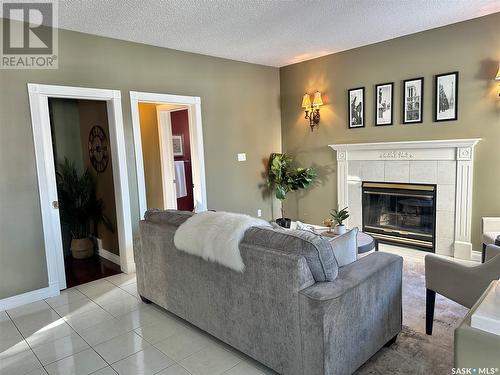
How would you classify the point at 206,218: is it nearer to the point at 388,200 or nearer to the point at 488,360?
the point at 488,360

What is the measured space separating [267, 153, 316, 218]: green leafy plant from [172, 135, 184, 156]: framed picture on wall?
5.41 feet

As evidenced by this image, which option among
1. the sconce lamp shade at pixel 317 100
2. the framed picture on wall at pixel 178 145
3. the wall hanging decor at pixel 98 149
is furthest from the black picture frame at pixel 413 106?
the wall hanging decor at pixel 98 149

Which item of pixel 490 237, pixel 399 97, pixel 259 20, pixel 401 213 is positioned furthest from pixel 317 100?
pixel 490 237

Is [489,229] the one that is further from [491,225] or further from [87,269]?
[87,269]

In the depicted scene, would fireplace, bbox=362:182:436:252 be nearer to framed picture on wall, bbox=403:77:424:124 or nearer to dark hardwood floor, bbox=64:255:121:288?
framed picture on wall, bbox=403:77:424:124

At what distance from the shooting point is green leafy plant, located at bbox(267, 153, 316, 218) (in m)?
5.50

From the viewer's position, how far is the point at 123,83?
405 cm

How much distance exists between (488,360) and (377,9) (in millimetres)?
3243

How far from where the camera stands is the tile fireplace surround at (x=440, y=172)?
4.06 m

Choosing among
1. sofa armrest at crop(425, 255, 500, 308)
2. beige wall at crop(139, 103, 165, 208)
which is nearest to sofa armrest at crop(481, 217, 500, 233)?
sofa armrest at crop(425, 255, 500, 308)

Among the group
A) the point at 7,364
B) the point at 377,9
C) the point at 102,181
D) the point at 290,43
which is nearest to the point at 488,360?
the point at 7,364

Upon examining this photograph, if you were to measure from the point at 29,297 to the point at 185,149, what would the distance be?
351 cm

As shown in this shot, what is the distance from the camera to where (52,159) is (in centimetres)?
354

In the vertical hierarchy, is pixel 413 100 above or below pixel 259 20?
below
